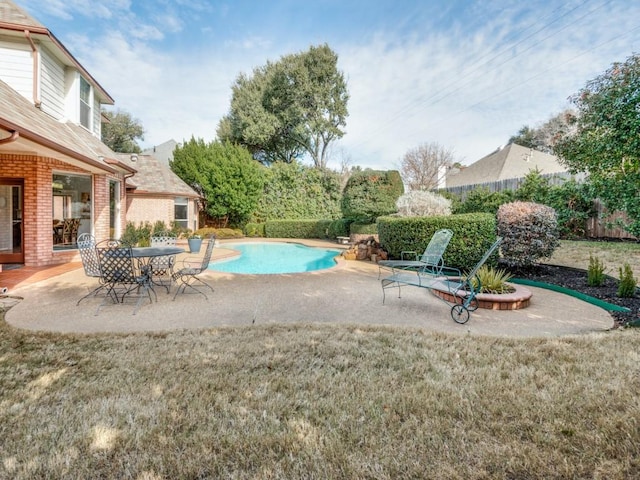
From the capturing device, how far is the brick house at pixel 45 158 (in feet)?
26.5

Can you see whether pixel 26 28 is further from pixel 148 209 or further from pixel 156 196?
pixel 148 209

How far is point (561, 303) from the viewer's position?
17.7 feet

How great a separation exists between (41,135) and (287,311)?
598cm

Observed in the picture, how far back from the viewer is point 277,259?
507 inches

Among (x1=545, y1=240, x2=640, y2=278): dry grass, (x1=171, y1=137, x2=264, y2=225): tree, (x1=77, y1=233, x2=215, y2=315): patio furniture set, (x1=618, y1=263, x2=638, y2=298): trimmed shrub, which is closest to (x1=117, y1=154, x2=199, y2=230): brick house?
(x1=171, y1=137, x2=264, y2=225): tree

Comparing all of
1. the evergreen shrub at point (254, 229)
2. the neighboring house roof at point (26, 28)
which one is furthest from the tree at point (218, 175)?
the neighboring house roof at point (26, 28)

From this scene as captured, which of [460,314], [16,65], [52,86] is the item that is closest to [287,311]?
[460,314]

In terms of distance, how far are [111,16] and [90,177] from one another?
228 inches

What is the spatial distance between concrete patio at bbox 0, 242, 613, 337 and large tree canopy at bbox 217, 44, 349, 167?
20.8 metres

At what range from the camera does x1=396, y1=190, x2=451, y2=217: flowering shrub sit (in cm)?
1138

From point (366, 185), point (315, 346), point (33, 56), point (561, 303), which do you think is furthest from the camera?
point (366, 185)

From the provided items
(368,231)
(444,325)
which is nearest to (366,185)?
(368,231)

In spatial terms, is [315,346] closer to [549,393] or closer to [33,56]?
[549,393]

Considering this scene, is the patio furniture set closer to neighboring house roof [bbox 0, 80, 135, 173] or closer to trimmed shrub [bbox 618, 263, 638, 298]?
neighboring house roof [bbox 0, 80, 135, 173]
